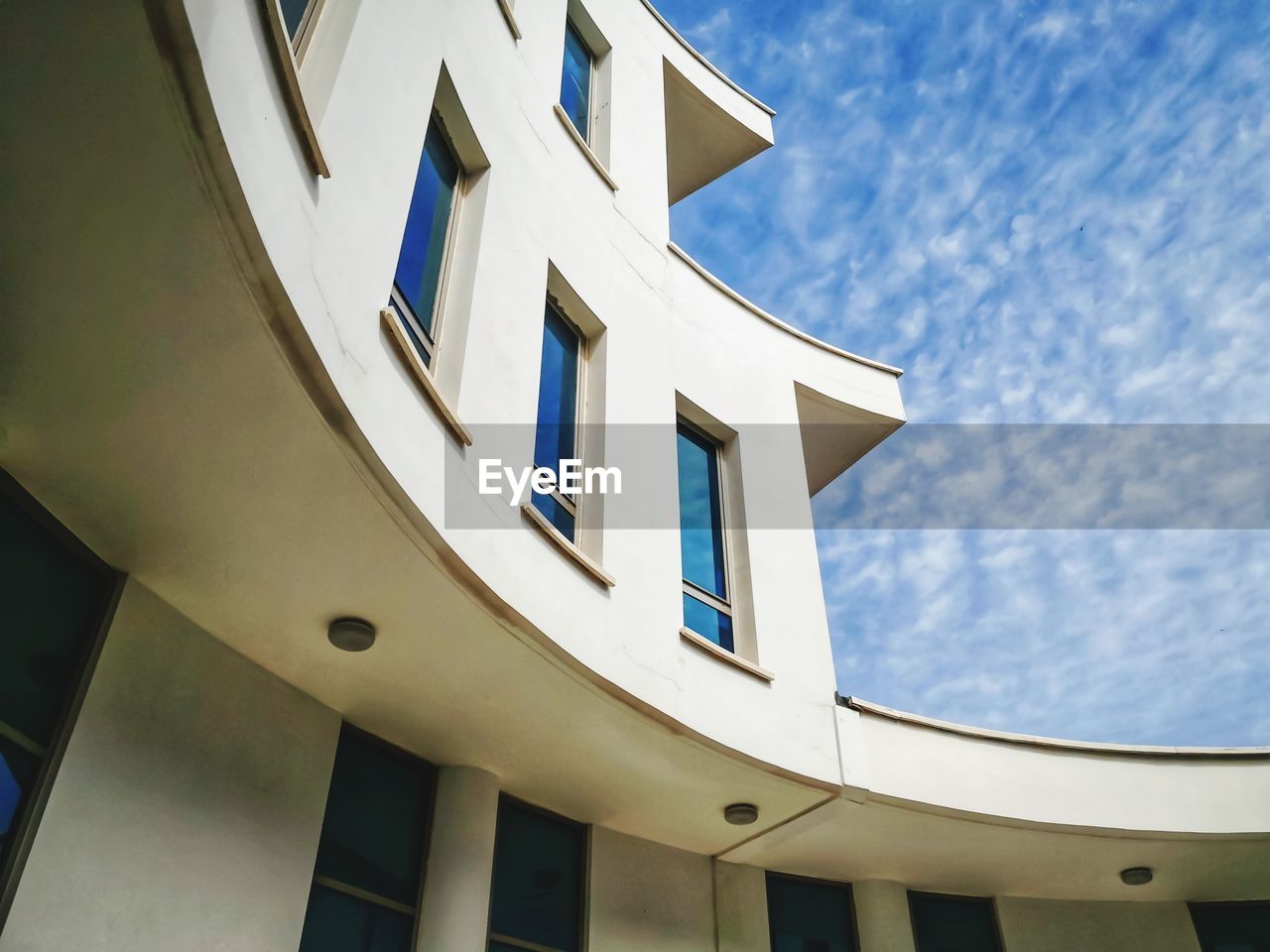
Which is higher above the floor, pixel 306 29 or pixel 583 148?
pixel 583 148

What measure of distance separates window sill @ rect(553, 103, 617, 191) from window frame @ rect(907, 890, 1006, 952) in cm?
818

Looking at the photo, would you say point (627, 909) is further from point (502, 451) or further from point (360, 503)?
point (360, 503)

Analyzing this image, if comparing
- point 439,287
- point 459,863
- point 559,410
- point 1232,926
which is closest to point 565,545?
point 559,410

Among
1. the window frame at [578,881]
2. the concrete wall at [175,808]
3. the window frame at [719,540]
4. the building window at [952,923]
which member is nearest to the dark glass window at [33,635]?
the concrete wall at [175,808]

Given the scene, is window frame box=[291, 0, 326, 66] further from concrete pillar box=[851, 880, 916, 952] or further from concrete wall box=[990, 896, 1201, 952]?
concrete wall box=[990, 896, 1201, 952]

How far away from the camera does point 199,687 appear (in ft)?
19.2

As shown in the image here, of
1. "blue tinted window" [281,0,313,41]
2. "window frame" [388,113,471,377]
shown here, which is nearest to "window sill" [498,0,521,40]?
"window frame" [388,113,471,377]

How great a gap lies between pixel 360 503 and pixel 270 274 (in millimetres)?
1452

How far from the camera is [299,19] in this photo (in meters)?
5.82

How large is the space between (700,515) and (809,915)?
4.20 m

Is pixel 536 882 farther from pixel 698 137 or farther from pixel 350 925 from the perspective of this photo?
pixel 698 137

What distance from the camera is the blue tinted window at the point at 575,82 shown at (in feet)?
34.8

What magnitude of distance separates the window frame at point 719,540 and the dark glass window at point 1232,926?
6707 millimetres

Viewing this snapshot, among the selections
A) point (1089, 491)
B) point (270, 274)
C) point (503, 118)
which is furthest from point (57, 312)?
point (1089, 491)
